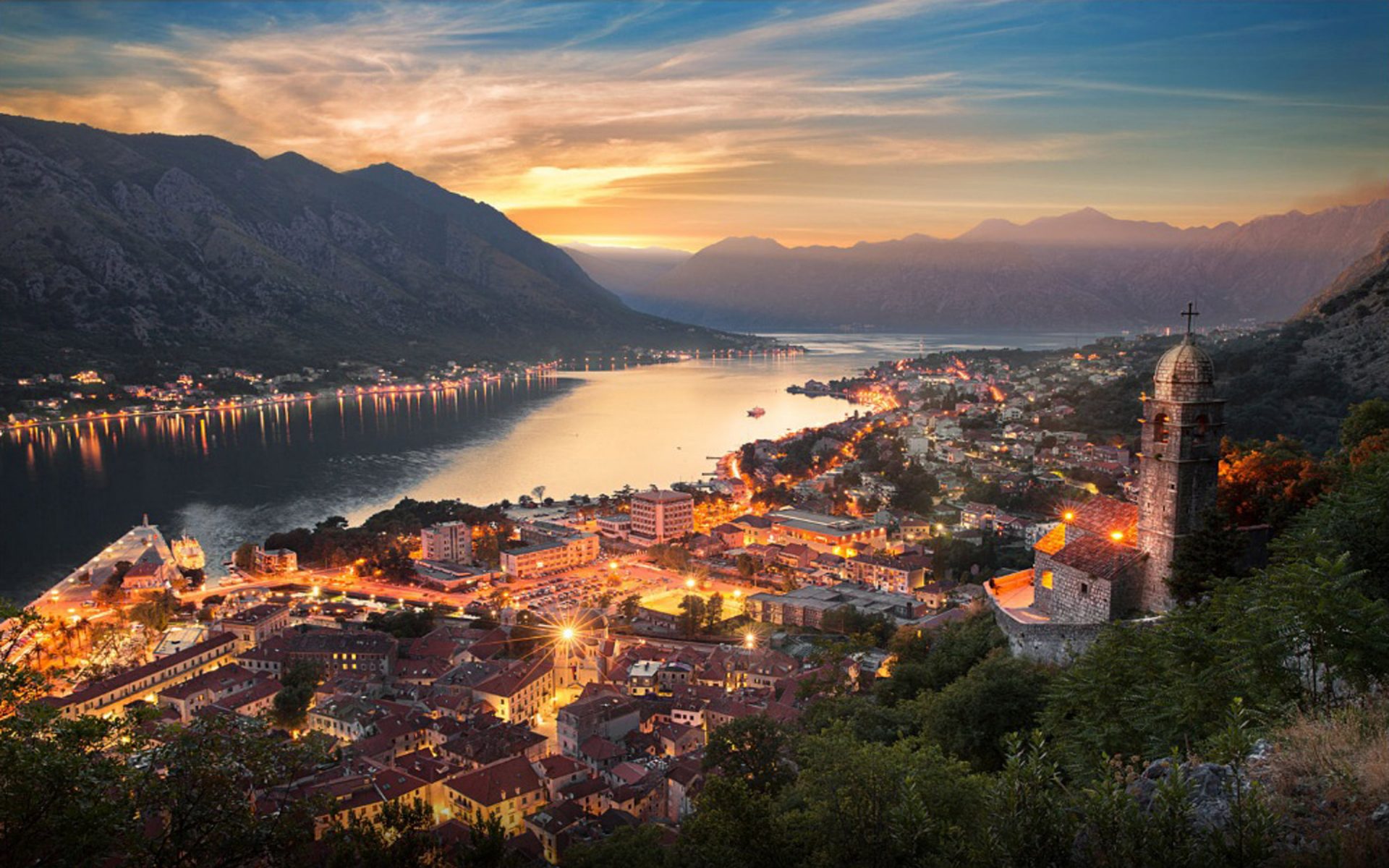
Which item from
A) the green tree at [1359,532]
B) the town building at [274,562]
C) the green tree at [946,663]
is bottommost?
the town building at [274,562]

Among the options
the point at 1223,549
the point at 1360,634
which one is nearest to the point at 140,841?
the point at 1360,634

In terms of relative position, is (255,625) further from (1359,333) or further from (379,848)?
(1359,333)

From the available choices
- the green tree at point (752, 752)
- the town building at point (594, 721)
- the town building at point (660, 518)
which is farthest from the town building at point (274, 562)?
the green tree at point (752, 752)

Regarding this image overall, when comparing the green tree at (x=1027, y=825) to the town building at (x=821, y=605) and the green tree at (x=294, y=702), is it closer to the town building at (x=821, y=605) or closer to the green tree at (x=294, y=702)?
the green tree at (x=294, y=702)

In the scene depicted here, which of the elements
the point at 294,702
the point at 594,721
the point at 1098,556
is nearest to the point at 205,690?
the point at 294,702

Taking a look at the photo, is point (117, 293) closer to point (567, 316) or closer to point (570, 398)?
point (570, 398)

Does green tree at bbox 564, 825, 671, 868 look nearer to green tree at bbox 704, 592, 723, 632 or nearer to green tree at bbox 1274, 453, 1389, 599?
green tree at bbox 1274, 453, 1389, 599
